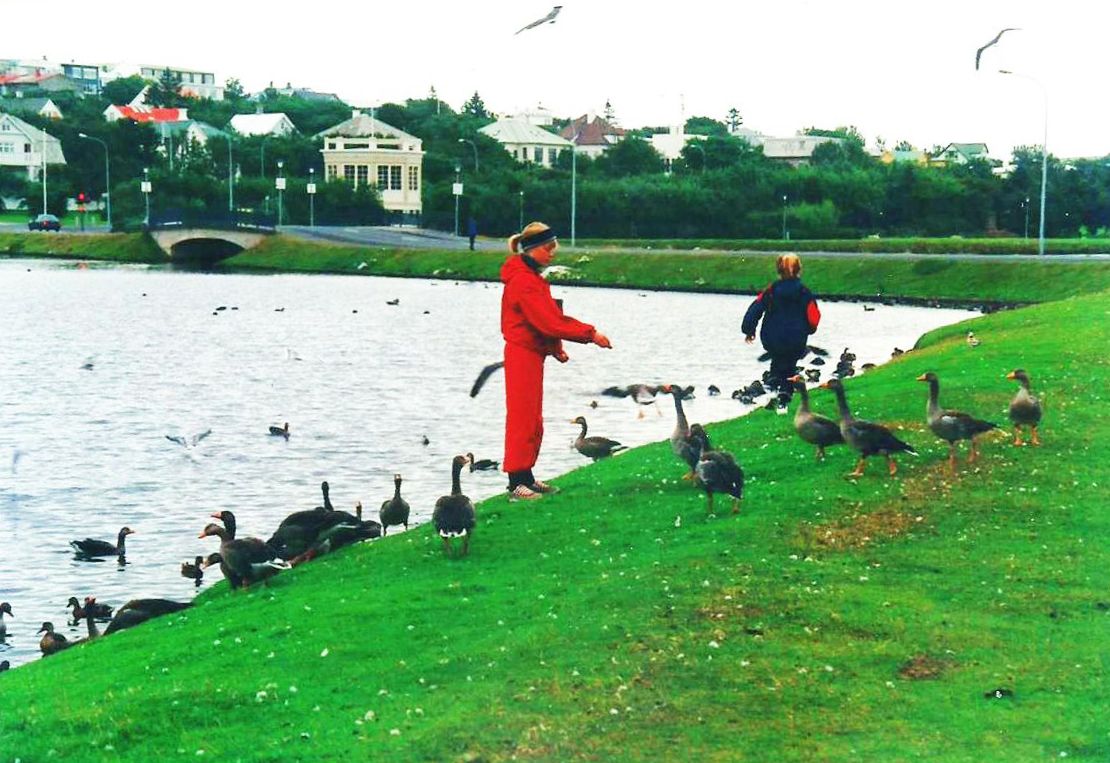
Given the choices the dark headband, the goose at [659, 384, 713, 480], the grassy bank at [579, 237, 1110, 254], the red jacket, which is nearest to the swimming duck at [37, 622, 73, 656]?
the red jacket

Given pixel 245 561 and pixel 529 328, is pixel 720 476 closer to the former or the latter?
pixel 529 328

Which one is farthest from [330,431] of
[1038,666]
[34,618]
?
[1038,666]

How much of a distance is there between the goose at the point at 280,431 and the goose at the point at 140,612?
1832 centimetres

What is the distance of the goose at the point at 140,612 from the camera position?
738 inches

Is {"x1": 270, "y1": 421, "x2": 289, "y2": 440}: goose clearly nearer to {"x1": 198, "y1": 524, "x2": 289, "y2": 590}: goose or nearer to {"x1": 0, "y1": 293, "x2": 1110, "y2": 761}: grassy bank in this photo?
{"x1": 198, "y1": 524, "x2": 289, "y2": 590}: goose

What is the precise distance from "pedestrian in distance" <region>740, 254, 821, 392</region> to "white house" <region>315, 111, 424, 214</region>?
137036 millimetres

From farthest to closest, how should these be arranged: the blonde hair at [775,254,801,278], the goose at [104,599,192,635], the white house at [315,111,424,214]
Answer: the white house at [315,111,424,214]
the blonde hair at [775,254,801,278]
the goose at [104,599,192,635]

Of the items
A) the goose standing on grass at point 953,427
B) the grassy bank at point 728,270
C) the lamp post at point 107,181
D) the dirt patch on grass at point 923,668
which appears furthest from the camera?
the lamp post at point 107,181

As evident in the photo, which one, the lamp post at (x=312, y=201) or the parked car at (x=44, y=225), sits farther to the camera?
the parked car at (x=44, y=225)

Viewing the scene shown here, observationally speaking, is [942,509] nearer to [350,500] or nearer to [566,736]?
[566,736]

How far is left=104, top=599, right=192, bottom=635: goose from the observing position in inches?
738

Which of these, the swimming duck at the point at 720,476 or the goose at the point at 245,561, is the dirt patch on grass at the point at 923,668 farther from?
the goose at the point at 245,561

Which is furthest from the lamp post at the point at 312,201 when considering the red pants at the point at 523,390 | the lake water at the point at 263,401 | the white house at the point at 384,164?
the red pants at the point at 523,390

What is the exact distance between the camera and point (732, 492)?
55.5 ft
